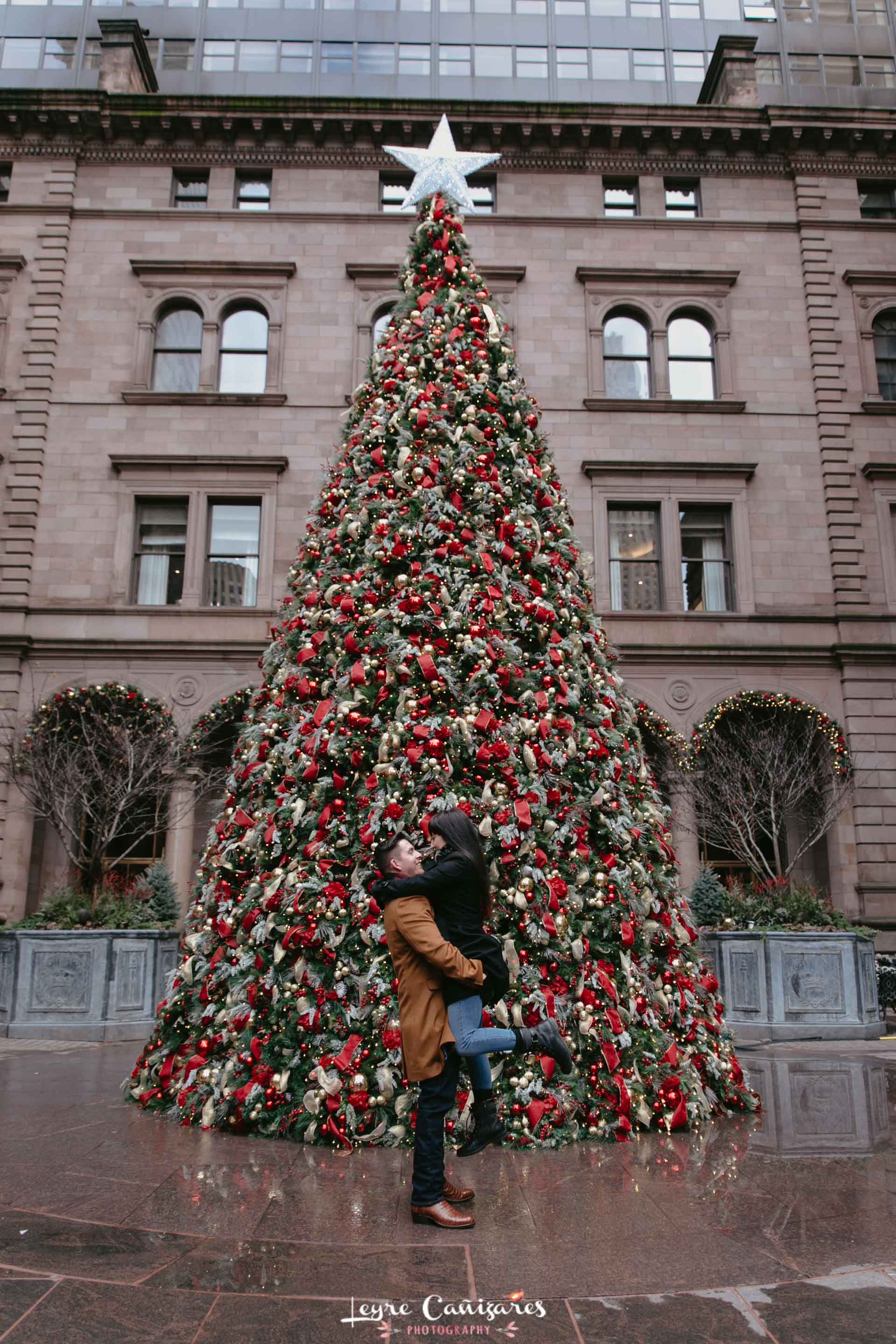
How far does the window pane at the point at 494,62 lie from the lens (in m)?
27.8

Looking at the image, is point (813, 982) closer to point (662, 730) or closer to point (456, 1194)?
point (662, 730)

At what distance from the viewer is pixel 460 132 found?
21141 mm

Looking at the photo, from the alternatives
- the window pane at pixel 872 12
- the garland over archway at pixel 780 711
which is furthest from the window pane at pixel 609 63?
the garland over archway at pixel 780 711

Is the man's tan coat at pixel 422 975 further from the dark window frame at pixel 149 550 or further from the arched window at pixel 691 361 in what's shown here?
the arched window at pixel 691 361

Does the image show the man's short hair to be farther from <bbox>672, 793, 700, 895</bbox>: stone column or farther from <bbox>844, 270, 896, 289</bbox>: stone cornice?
<bbox>844, 270, 896, 289</bbox>: stone cornice

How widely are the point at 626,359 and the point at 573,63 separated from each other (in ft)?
44.6

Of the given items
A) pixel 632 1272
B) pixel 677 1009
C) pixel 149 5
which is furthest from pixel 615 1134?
pixel 149 5

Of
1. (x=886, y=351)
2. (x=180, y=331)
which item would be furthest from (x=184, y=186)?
(x=886, y=351)

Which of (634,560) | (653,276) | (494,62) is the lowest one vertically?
(634,560)

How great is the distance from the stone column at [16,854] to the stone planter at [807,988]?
13092mm

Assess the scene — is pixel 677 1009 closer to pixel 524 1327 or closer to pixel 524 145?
pixel 524 1327

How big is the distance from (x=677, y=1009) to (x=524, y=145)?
2119 centimetres

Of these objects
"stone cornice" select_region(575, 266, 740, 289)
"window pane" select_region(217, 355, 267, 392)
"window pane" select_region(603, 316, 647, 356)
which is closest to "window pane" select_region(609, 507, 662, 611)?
"window pane" select_region(603, 316, 647, 356)

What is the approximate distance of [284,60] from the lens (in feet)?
92.7
